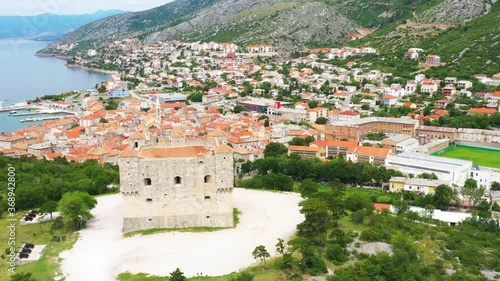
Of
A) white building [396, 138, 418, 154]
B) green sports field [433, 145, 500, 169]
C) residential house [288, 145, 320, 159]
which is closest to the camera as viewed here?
green sports field [433, 145, 500, 169]

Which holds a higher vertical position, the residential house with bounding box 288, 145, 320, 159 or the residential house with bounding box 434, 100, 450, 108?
the residential house with bounding box 434, 100, 450, 108

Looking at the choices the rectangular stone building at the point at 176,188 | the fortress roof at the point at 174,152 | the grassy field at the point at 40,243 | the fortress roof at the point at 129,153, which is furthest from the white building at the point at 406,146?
the grassy field at the point at 40,243

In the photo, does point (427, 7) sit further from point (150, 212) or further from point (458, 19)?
point (150, 212)

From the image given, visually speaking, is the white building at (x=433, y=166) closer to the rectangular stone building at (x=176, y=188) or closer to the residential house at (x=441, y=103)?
the rectangular stone building at (x=176, y=188)

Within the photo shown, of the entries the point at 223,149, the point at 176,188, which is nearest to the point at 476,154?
the point at 223,149

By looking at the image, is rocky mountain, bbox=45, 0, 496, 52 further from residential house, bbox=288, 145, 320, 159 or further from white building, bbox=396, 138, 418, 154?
residential house, bbox=288, 145, 320, 159

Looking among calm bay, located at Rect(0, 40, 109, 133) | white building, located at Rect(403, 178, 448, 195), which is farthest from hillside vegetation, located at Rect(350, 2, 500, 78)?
calm bay, located at Rect(0, 40, 109, 133)

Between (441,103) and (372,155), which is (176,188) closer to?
(372,155)
